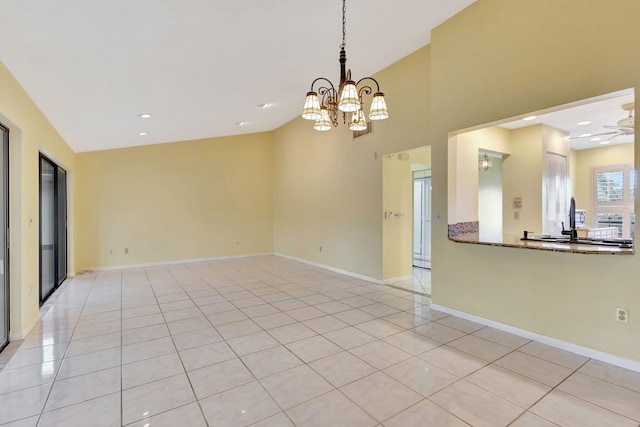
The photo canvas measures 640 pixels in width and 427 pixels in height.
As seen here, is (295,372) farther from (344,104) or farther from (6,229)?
(6,229)

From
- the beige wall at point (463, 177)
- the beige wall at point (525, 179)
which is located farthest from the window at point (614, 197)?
the beige wall at point (463, 177)

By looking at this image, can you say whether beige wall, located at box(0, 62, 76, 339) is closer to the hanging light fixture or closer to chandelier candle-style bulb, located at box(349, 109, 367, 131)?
chandelier candle-style bulb, located at box(349, 109, 367, 131)

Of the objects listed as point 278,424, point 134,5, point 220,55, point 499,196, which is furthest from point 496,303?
point 134,5

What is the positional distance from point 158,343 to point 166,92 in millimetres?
2960

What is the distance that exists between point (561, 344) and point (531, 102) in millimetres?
2242

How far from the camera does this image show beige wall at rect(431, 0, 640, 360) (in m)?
2.42

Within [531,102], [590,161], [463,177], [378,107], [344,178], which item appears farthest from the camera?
[590,161]

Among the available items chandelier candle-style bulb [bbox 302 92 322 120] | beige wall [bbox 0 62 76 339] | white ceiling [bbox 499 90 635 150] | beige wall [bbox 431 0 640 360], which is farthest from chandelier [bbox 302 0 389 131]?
beige wall [bbox 0 62 76 339]

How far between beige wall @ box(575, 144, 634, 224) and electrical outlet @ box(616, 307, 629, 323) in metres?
5.32

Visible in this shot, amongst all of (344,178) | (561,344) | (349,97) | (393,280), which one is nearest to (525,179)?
(393,280)

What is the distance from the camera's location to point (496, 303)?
10.7 feet

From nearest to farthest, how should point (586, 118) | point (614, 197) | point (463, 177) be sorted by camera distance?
point (463, 177) < point (586, 118) < point (614, 197)

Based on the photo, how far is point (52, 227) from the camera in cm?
499

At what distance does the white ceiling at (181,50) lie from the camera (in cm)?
233
